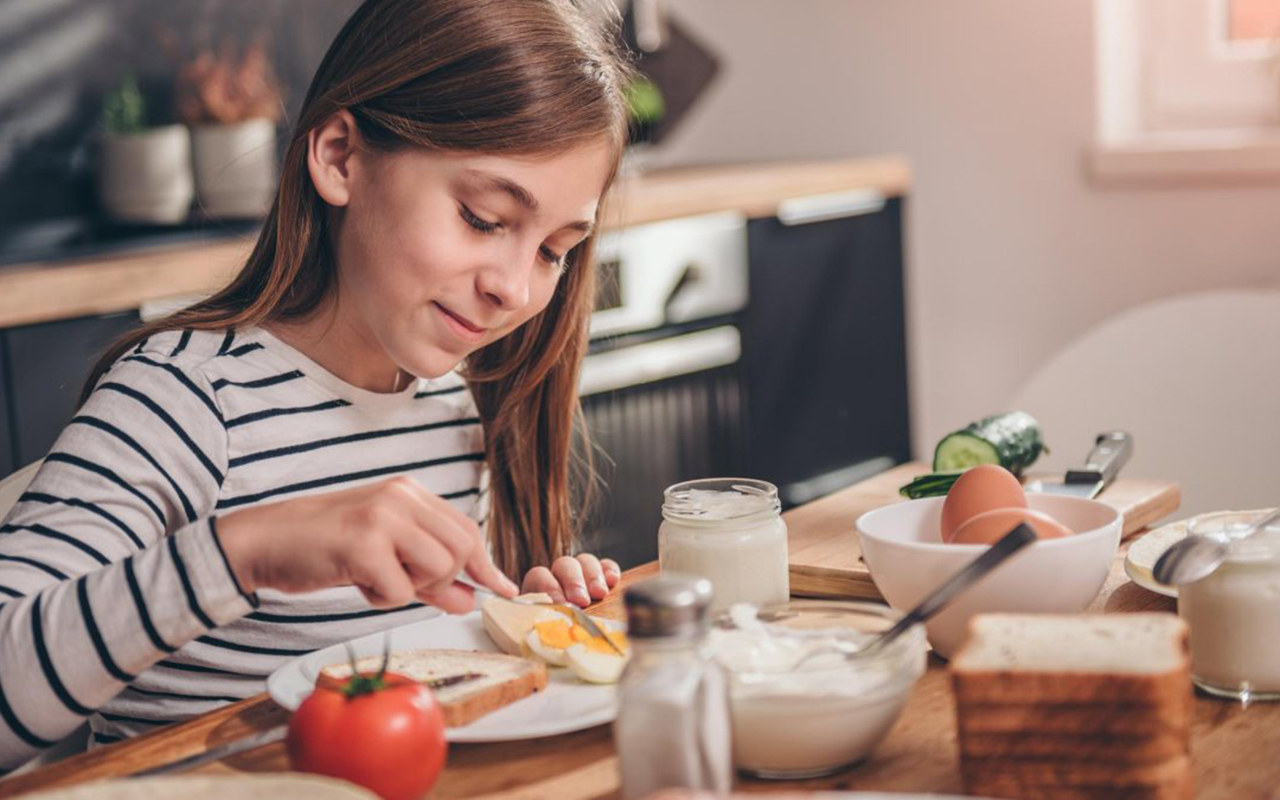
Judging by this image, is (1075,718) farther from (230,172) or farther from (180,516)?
(230,172)

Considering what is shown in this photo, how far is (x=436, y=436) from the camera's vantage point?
149cm

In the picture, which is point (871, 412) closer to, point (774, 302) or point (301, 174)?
point (774, 302)

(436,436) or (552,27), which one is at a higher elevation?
(552,27)

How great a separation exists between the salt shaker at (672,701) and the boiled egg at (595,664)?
20cm

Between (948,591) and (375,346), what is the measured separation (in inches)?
28.0

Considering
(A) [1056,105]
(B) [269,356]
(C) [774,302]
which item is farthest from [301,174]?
(A) [1056,105]

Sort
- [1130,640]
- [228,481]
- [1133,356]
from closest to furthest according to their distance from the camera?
1. [1130,640]
2. [228,481]
3. [1133,356]

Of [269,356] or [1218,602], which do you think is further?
[269,356]

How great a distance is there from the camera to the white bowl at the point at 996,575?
0.93 metres

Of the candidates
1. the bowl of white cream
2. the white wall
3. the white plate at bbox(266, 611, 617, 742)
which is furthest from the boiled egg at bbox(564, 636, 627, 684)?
the white wall

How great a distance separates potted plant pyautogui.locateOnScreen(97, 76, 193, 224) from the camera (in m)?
2.46

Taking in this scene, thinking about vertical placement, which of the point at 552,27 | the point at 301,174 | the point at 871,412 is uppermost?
Answer: the point at 552,27

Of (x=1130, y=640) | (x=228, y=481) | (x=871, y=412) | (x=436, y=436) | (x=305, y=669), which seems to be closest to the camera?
(x=1130, y=640)

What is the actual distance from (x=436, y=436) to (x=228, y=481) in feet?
0.77
